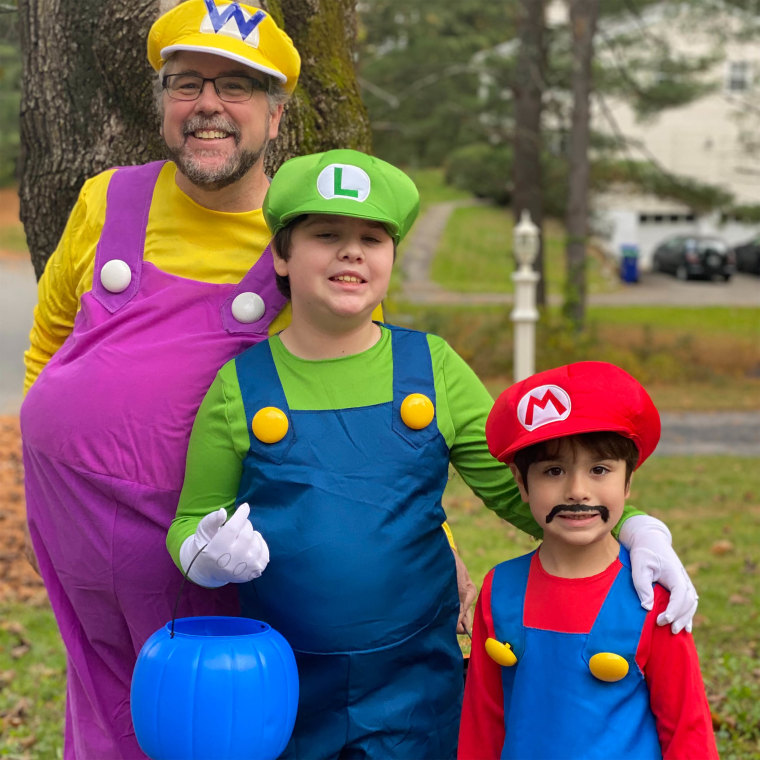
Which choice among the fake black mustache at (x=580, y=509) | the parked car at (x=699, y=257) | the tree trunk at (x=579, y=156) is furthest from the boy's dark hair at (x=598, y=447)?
the parked car at (x=699, y=257)

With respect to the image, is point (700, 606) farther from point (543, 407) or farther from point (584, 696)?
point (543, 407)

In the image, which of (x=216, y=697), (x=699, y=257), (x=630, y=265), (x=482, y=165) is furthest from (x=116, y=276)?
(x=630, y=265)

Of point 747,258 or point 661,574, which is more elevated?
point 747,258

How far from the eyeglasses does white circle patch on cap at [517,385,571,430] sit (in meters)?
1.01

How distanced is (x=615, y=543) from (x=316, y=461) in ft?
2.11

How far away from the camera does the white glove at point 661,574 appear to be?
223 centimetres

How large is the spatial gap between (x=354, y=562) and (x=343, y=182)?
790 mm

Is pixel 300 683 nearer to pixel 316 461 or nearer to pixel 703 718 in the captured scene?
pixel 316 461

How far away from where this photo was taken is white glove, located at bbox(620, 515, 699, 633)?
87.7 inches

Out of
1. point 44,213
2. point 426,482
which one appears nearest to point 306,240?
point 426,482

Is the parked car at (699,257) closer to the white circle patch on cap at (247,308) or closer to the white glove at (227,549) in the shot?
the white circle patch on cap at (247,308)

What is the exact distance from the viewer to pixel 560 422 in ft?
7.47

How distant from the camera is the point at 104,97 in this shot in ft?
11.6

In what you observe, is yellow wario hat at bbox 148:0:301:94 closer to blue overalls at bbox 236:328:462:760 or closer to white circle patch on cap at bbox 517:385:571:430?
blue overalls at bbox 236:328:462:760
